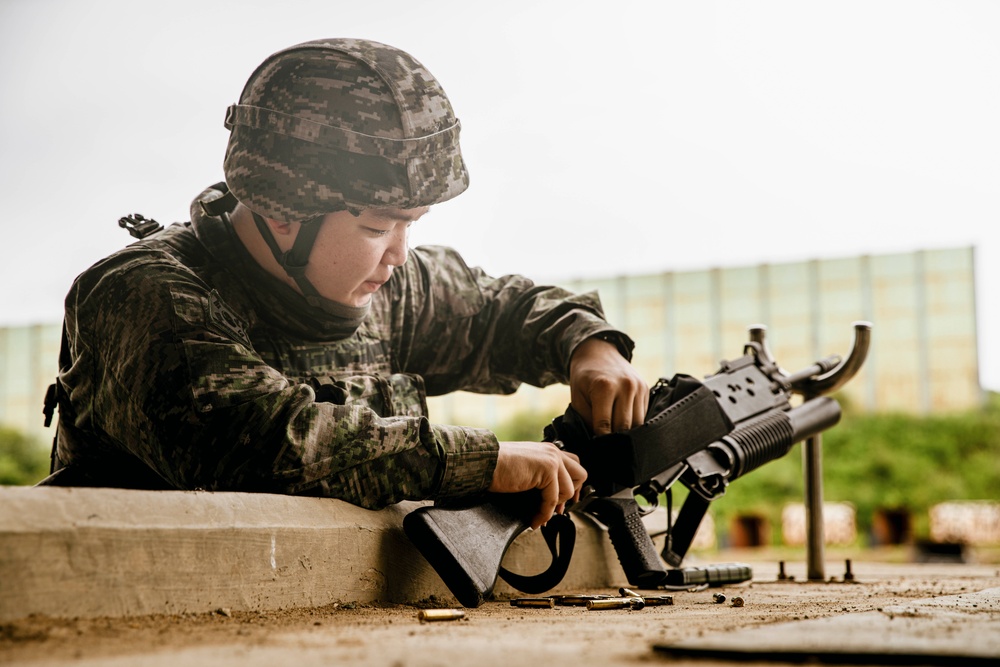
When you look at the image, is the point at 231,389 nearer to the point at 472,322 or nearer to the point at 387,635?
the point at 387,635

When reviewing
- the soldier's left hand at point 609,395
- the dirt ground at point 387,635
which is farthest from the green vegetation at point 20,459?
the dirt ground at point 387,635

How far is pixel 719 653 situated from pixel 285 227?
3.77 feet

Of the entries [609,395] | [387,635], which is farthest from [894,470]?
[387,635]

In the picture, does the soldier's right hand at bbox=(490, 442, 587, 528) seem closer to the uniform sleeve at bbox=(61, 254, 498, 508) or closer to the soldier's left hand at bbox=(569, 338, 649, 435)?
the uniform sleeve at bbox=(61, 254, 498, 508)

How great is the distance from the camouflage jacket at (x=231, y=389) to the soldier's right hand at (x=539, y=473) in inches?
1.2

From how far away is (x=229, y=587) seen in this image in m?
1.30

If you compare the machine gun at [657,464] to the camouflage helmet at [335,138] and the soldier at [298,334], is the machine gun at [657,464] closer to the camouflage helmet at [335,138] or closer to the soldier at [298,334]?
the soldier at [298,334]

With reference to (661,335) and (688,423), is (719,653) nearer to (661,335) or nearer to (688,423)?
(688,423)

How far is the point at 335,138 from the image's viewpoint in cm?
173

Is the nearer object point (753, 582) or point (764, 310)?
point (753, 582)

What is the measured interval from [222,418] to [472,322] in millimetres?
935

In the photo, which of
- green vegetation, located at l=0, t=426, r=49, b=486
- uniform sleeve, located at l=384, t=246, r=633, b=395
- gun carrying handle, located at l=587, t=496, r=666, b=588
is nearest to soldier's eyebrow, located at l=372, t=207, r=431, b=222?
uniform sleeve, located at l=384, t=246, r=633, b=395

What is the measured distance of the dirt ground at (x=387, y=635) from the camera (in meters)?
0.92

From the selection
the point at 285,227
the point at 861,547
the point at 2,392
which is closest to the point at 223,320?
the point at 285,227
